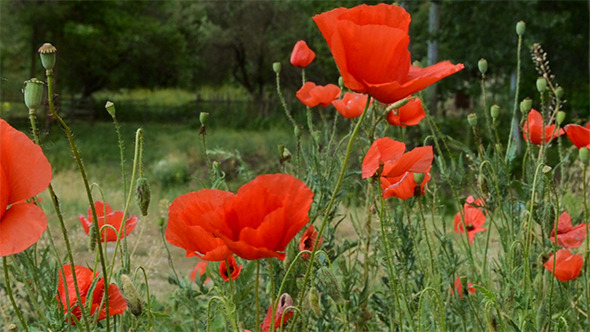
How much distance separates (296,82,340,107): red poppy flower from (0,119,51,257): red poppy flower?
1.10 meters

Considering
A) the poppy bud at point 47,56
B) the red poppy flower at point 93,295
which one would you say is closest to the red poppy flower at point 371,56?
the poppy bud at point 47,56

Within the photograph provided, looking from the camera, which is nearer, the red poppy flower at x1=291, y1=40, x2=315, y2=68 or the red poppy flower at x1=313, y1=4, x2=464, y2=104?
the red poppy flower at x1=313, y1=4, x2=464, y2=104

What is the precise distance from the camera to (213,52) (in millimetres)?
22250

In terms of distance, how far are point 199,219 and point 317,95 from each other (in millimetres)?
1023

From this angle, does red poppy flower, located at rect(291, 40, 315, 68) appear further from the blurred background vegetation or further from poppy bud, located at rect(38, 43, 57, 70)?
the blurred background vegetation

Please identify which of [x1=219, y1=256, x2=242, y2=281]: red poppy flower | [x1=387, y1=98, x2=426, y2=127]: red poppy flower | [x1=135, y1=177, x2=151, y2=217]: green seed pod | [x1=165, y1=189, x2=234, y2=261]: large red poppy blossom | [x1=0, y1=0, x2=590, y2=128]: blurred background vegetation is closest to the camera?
[x1=165, y1=189, x2=234, y2=261]: large red poppy blossom

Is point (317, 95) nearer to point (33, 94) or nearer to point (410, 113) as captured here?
point (410, 113)

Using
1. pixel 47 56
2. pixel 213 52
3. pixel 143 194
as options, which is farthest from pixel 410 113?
pixel 213 52

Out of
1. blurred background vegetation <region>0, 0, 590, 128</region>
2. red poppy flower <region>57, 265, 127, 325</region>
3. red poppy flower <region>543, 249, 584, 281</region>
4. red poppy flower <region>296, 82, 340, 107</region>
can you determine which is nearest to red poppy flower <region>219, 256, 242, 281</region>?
red poppy flower <region>57, 265, 127, 325</region>

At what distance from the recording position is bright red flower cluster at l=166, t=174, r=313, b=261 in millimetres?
758

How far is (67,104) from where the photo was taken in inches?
817

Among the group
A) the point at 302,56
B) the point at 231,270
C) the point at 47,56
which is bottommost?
the point at 231,270

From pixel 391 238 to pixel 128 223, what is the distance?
0.52 m

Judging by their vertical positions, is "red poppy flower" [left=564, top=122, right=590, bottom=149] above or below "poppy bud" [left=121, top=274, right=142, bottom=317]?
above
